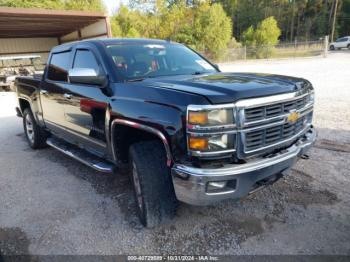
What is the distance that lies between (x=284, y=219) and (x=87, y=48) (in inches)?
121

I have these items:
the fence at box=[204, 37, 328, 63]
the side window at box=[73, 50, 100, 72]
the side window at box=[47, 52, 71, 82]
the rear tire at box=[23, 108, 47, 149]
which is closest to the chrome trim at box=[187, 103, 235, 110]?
the side window at box=[73, 50, 100, 72]

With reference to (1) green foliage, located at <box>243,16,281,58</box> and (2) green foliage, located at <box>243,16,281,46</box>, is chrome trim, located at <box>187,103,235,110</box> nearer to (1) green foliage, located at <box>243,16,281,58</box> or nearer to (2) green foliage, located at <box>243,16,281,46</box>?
(1) green foliage, located at <box>243,16,281,58</box>

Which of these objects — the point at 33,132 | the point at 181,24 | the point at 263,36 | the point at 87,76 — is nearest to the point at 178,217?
the point at 87,76

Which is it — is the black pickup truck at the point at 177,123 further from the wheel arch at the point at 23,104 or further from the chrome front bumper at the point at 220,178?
the wheel arch at the point at 23,104

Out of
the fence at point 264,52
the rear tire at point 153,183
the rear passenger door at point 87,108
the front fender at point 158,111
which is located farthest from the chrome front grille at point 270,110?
the fence at point 264,52

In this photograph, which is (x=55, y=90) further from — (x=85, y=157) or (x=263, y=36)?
(x=263, y=36)

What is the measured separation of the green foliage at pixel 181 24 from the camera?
34.3m

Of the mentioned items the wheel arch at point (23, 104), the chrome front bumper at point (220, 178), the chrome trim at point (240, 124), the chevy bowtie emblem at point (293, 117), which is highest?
the chrome trim at point (240, 124)

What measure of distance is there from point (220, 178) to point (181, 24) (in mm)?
37672

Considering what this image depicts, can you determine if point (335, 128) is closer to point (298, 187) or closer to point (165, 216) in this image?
point (298, 187)

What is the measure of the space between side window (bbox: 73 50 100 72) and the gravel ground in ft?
5.30

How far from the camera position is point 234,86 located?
2.64 m

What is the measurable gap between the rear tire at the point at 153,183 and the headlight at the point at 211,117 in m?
0.68

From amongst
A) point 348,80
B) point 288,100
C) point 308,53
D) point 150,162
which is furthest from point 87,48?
point 308,53
